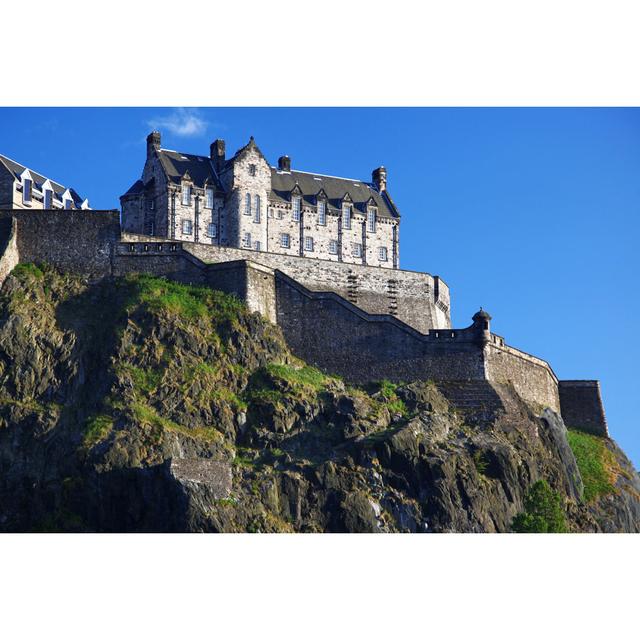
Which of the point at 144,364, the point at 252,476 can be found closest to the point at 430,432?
the point at 252,476

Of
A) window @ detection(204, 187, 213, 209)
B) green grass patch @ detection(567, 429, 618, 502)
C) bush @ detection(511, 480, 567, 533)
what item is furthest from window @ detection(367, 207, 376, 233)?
bush @ detection(511, 480, 567, 533)

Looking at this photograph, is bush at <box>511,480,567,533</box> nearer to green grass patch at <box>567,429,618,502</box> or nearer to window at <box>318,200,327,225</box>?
green grass patch at <box>567,429,618,502</box>

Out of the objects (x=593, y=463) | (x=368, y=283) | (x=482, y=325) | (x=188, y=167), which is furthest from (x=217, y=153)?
(x=593, y=463)

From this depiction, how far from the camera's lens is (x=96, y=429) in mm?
59125

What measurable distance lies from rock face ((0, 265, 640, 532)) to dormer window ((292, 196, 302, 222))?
52.4 feet

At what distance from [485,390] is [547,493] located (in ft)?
27.5

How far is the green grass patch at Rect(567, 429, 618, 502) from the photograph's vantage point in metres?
70.7

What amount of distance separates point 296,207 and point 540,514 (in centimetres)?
3036

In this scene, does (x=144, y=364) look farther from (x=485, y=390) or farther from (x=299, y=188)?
(x=299, y=188)

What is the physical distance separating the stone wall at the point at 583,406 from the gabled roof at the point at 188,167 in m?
24.9

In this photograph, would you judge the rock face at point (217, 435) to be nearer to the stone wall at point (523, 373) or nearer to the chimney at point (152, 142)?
the stone wall at point (523, 373)

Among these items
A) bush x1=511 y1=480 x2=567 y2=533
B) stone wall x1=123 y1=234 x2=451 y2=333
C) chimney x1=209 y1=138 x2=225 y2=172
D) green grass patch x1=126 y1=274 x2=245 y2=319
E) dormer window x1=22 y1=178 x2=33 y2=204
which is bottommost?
bush x1=511 y1=480 x2=567 y2=533

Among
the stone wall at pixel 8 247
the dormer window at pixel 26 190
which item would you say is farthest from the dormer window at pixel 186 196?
the stone wall at pixel 8 247

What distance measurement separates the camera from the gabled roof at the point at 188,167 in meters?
80.4
